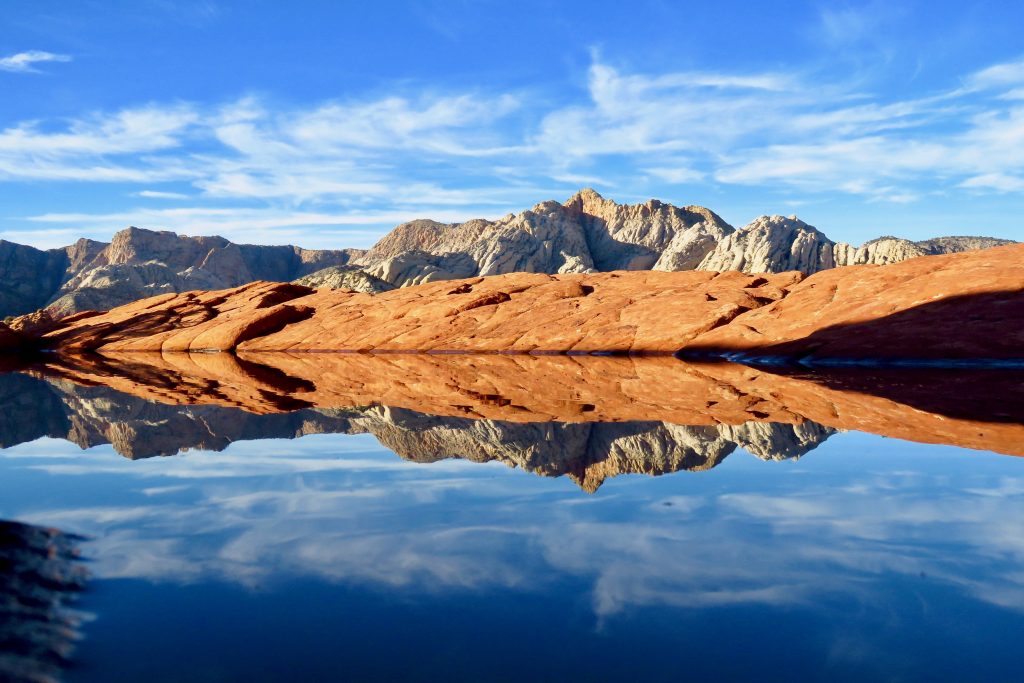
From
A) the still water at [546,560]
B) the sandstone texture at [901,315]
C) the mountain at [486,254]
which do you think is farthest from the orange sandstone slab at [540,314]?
the mountain at [486,254]

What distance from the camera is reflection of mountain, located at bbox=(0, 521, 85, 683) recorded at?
11.0 feet

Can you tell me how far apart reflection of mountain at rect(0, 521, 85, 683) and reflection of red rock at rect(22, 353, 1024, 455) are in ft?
24.9

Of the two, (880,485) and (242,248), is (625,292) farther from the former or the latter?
(242,248)

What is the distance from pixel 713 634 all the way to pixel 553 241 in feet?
457

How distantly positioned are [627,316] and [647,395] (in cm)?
2330

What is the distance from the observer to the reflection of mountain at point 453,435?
8.65 metres

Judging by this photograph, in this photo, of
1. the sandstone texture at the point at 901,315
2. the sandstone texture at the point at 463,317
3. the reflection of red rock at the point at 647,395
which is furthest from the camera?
the sandstone texture at the point at 463,317

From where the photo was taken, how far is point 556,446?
30.9ft

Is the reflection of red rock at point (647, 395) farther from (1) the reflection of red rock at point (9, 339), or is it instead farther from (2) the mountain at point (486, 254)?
(2) the mountain at point (486, 254)

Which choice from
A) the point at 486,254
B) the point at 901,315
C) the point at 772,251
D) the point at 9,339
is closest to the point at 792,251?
the point at 772,251

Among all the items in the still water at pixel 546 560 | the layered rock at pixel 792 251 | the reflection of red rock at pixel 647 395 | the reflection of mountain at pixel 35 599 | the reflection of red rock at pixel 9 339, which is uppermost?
the layered rock at pixel 792 251

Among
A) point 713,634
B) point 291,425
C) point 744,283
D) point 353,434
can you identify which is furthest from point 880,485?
point 744,283

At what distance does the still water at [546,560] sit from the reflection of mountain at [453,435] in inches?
4.5

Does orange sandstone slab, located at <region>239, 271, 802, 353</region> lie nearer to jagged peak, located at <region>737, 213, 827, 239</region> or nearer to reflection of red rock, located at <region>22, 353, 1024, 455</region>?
reflection of red rock, located at <region>22, 353, 1024, 455</region>
